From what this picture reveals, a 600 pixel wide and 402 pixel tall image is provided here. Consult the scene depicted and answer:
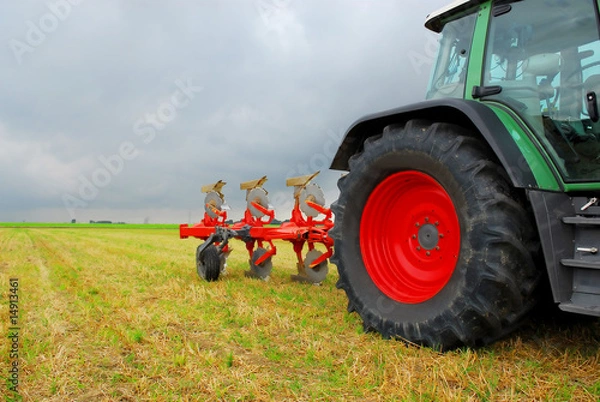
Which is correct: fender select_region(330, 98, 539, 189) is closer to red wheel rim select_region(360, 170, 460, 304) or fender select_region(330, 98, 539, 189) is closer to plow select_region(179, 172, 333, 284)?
red wheel rim select_region(360, 170, 460, 304)

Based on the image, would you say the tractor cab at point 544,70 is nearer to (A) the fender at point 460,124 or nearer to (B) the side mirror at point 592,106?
(B) the side mirror at point 592,106

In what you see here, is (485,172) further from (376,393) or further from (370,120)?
(376,393)

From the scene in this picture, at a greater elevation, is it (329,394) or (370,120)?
(370,120)

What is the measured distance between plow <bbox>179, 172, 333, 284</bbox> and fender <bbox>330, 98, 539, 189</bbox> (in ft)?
6.39

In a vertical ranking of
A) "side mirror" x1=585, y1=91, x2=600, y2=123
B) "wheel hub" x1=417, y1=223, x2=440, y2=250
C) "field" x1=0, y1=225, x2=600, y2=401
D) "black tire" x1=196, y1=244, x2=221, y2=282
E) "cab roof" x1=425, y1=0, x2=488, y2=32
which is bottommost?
"field" x1=0, y1=225, x2=600, y2=401

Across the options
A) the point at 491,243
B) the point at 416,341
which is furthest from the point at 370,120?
the point at 416,341

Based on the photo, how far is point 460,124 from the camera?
316 cm

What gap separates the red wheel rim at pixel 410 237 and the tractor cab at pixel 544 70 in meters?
0.70

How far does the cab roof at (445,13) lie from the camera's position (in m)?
3.31

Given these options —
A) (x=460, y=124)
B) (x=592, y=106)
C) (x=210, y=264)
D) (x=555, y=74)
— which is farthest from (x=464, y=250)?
(x=210, y=264)

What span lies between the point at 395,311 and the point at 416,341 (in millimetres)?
255

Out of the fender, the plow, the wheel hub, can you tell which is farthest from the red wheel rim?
the plow

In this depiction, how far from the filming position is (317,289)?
5656 millimetres

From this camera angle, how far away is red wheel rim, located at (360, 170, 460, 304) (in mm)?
3102
